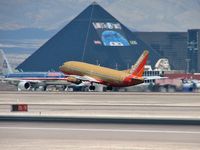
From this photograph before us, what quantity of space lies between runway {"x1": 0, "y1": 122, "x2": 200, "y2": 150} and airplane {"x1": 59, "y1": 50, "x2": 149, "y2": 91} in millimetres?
84056

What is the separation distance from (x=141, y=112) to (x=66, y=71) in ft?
272

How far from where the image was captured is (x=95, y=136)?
126 ft

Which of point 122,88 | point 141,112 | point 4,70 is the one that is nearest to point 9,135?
point 141,112

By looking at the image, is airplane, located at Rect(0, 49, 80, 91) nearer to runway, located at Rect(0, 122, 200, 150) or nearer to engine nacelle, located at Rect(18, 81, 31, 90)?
engine nacelle, located at Rect(18, 81, 31, 90)

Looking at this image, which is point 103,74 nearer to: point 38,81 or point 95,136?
point 38,81

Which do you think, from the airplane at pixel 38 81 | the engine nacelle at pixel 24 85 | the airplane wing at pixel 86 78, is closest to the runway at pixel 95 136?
the airplane wing at pixel 86 78

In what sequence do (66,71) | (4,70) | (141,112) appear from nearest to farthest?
1. (141,112)
2. (66,71)
3. (4,70)

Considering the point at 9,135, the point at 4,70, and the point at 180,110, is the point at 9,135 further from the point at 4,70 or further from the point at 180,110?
the point at 4,70

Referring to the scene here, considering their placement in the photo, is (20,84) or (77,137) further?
(20,84)

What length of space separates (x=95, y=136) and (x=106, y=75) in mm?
95514

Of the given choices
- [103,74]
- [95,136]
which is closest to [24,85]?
[103,74]

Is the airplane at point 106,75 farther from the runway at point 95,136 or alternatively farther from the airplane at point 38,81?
the runway at point 95,136

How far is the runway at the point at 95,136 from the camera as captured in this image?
3469 centimetres

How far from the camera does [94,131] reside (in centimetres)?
4094
